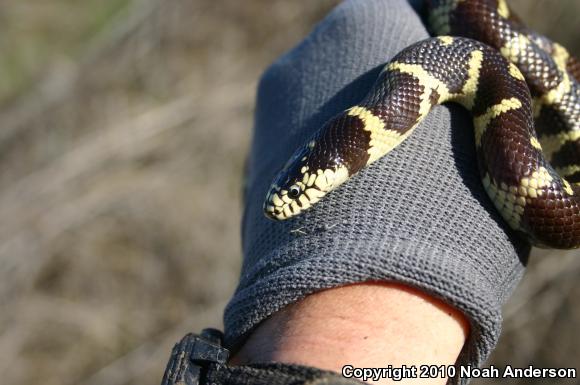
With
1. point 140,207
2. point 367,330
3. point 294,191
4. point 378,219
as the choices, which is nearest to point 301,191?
point 294,191

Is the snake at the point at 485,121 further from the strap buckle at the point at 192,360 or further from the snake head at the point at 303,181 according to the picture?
the strap buckle at the point at 192,360

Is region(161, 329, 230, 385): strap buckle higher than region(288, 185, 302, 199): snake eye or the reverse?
the reverse

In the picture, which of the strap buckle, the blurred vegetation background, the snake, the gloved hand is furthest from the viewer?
the blurred vegetation background

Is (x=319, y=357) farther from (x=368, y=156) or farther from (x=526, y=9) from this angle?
(x=526, y=9)

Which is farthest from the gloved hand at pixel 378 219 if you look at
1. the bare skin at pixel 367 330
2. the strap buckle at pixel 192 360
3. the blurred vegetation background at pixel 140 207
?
the blurred vegetation background at pixel 140 207

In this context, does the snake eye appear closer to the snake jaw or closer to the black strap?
the snake jaw

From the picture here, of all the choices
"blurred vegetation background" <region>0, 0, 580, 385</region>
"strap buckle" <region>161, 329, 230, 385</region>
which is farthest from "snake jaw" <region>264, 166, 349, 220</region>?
"blurred vegetation background" <region>0, 0, 580, 385</region>

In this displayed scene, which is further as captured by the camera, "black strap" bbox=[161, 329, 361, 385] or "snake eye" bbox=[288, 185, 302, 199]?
"snake eye" bbox=[288, 185, 302, 199]

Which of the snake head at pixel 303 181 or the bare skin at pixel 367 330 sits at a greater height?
the snake head at pixel 303 181
